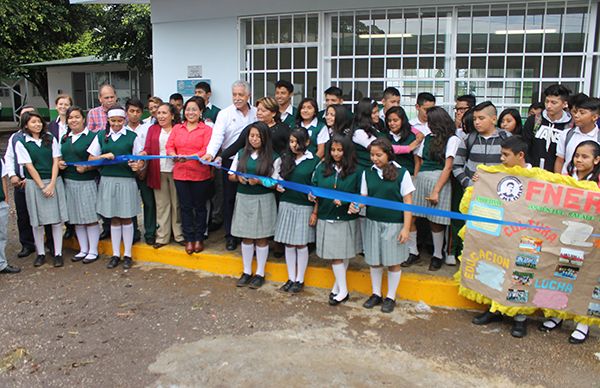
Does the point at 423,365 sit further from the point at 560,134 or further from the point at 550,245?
the point at 560,134

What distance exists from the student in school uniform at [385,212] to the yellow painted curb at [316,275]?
0.42m

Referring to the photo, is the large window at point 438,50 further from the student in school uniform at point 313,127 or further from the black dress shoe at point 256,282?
the black dress shoe at point 256,282

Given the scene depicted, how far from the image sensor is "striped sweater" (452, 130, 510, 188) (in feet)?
15.1

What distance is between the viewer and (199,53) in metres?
7.83

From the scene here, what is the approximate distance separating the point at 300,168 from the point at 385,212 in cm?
90

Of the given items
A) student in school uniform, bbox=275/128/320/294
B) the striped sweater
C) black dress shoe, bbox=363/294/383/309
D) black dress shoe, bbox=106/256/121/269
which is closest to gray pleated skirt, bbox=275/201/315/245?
student in school uniform, bbox=275/128/320/294

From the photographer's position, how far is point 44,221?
18.1ft

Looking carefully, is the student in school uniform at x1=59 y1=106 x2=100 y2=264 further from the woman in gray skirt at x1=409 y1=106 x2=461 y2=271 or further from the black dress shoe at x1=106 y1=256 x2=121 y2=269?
the woman in gray skirt at x1=409 y1=106 x2=461 y2=271

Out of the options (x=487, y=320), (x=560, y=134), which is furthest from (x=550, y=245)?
(x=560, y=134)

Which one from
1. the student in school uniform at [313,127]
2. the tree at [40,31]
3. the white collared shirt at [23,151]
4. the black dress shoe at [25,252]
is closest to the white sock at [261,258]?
the student in school uniform at [313,127]

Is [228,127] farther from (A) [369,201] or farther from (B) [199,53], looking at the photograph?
(B) [199,53]

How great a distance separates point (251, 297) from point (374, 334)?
1.31m

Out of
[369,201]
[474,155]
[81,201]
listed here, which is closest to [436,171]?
[474,155]

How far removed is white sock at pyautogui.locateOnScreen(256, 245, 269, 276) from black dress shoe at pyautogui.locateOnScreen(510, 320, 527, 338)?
2290 millimetres
